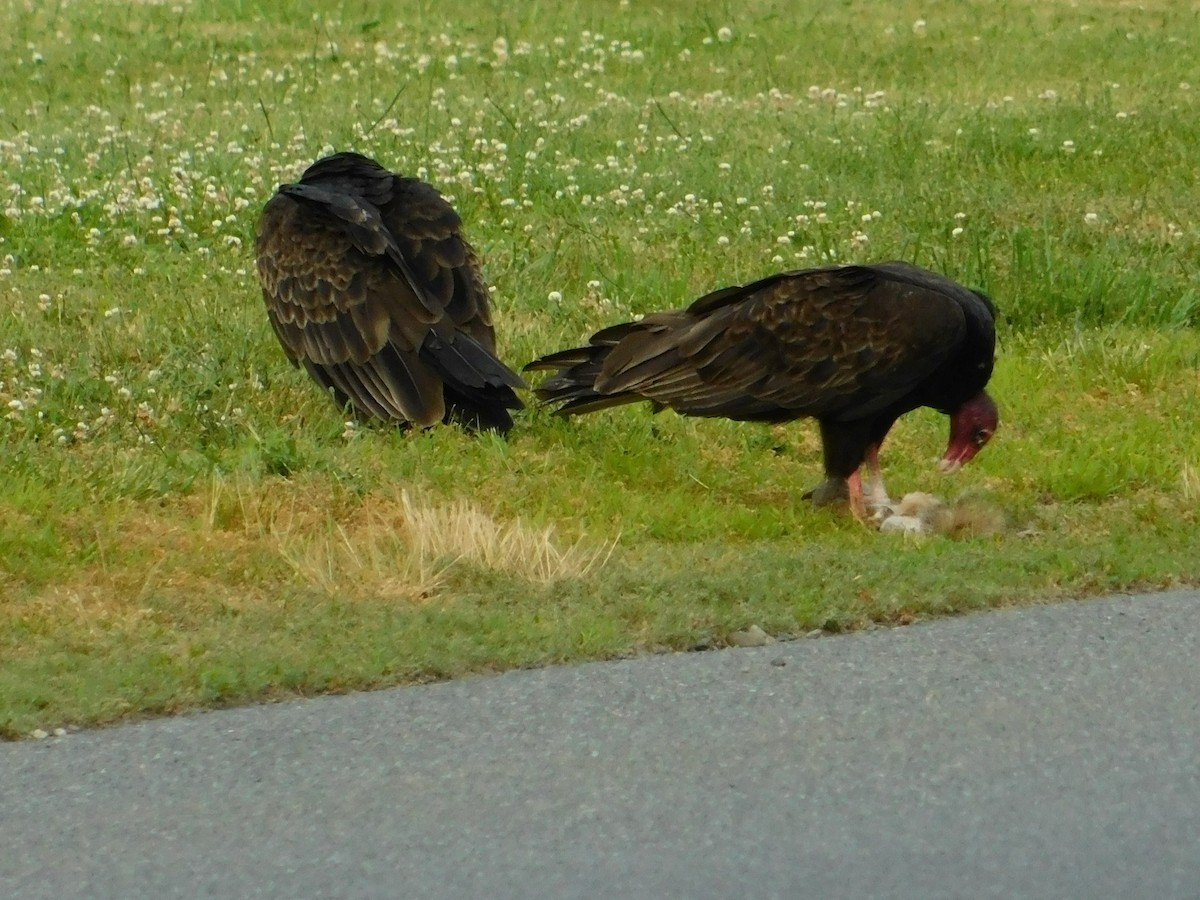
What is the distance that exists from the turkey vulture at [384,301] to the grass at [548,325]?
0.18m

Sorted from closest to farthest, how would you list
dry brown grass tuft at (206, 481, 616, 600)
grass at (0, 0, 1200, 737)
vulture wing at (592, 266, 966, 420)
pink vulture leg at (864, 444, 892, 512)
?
1. grass at (0, 0, 1200, 737)
2. dry brown grass tuft at (206, 481, 616, 600)
3. vulture wing at (592, 266, 966, 420)
4. pink vulture leg at (864, 444, 892, 512)

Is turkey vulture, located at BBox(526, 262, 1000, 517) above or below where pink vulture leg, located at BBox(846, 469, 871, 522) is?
above

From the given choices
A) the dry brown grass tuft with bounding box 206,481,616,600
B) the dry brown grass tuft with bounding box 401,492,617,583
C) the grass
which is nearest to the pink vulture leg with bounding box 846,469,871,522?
the grass

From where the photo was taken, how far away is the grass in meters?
5.36

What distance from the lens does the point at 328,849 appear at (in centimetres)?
379

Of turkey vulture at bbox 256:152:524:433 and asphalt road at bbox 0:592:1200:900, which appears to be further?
turkey vulture at bbox 256:152:524:433

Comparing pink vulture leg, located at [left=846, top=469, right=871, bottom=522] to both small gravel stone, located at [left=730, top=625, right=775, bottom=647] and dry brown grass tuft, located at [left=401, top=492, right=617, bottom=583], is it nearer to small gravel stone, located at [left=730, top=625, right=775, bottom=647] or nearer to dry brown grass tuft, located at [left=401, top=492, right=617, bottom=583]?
dry brown grass tuft, located at [left=401, top=492, right=617, bottom=583]

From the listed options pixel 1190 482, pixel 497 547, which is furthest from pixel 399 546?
pixel 1190 482

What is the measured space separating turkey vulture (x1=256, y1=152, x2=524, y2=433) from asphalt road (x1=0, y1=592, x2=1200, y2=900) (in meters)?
2.53

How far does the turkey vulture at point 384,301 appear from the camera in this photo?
726cm

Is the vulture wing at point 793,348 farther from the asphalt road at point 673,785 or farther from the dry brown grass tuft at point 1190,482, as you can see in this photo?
the asphalt road at point 673,785

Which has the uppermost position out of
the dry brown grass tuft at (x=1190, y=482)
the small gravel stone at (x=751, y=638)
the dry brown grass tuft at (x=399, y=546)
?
the dry brown grass tuft at (x=399, y=546)

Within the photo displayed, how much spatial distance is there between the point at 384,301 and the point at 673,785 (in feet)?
12.3

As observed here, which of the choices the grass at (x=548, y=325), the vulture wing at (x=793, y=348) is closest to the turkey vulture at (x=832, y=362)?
the vulture wing at (x=793, y=348)
